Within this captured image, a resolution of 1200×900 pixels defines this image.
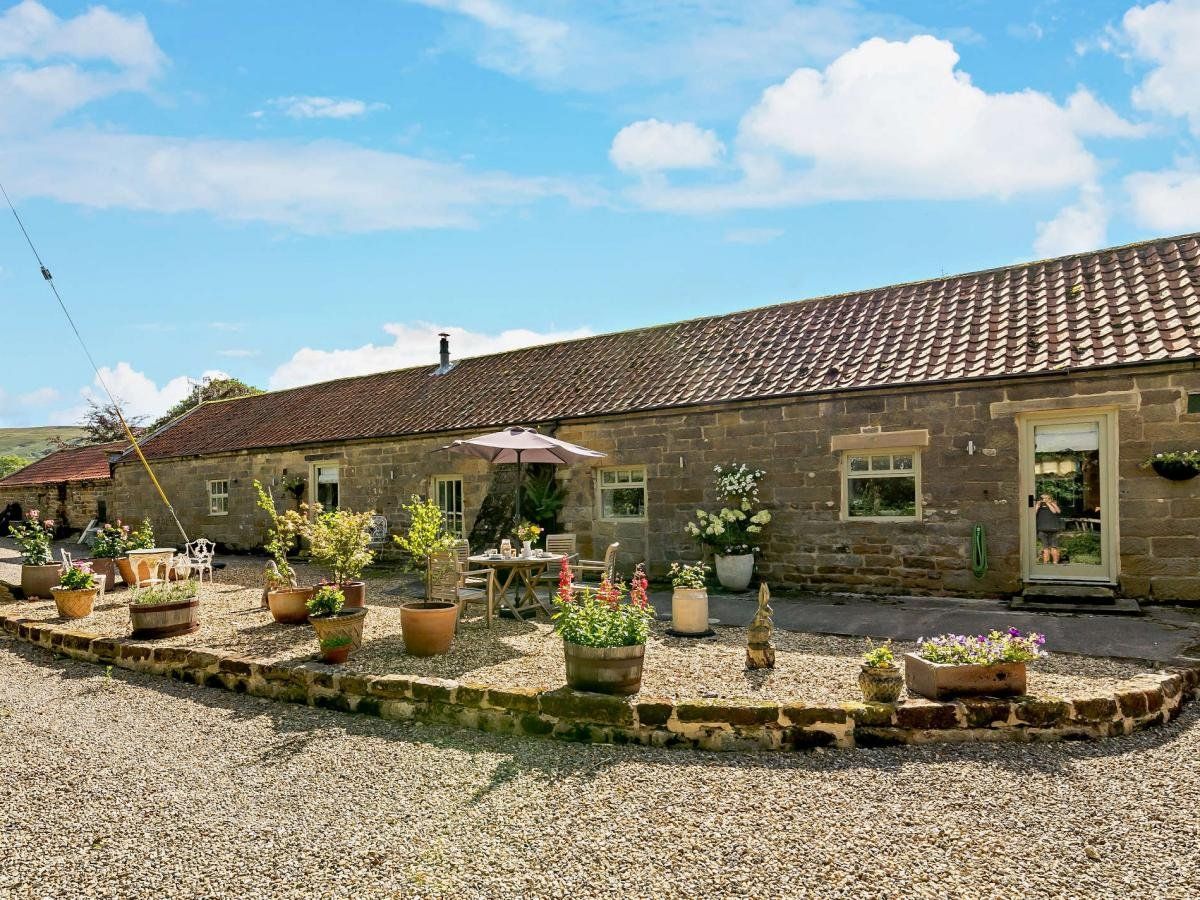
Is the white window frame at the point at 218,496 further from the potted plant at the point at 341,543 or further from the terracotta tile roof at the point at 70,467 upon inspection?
the potted plant at the point at 341,543

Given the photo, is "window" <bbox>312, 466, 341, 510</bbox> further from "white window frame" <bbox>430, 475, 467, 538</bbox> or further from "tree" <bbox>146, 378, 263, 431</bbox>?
"tree" <bbox>146, 378, 263, 431</bbox>

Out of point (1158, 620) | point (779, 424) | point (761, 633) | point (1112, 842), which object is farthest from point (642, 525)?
point (1112, 842)

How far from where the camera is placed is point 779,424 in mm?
→ 11055

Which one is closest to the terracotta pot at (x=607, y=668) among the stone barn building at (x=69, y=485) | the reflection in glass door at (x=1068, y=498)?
the reflection in glass door at (x=1068, y=498)

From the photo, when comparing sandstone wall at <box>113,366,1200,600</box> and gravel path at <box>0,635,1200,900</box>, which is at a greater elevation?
sandstone wall at <box>113,366,1200,600</box>

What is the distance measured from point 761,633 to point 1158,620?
490 cm

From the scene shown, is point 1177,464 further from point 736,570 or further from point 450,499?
point 450,499

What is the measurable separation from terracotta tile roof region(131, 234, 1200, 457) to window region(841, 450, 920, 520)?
105 centimetres

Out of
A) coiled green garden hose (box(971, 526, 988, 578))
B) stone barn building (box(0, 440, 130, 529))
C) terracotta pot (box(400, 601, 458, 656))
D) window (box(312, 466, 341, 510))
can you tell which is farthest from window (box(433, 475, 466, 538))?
stone barn building (box(0, 440, 130, 529))

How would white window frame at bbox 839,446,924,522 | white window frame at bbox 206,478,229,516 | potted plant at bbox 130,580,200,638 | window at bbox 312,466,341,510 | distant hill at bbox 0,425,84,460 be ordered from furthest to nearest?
distant hill at bbox 0,425,84,460 < white window frame at bbox 206,478,229,516 < window at bbox 312,466,341,510 < white window frame at bbox 839,446,924,522 < potted plant at bbox 130,580,200,638

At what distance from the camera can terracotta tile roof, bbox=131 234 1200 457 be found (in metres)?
9.54

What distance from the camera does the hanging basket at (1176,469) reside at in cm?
827

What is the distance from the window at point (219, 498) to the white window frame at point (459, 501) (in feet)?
26.9

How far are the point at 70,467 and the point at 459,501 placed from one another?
21264 mm
